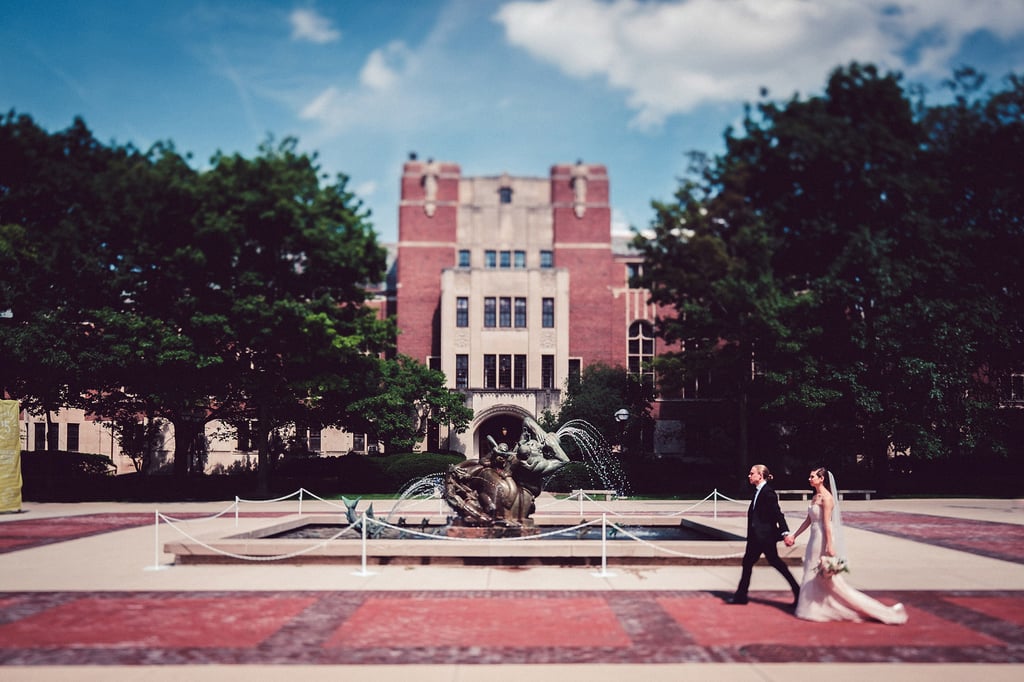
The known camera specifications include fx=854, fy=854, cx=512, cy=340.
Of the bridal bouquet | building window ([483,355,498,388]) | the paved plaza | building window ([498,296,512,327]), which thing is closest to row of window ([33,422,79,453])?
building window ([483,355,498,388])

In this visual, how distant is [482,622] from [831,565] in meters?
4.04

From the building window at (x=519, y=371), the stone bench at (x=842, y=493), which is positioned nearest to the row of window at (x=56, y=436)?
the building window at (x=519, y=371)

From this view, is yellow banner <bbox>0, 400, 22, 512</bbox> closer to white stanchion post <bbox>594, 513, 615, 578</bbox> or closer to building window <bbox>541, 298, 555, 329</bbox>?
white stanchion post <bbox>594, 513, 615, 578</bbox>

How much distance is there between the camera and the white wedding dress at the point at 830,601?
9797mm

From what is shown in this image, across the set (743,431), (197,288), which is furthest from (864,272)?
(197,288)

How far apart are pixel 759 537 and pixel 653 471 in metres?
29.9

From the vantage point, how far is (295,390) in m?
34.0

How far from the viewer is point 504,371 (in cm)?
5328

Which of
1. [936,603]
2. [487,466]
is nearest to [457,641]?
[936,603]

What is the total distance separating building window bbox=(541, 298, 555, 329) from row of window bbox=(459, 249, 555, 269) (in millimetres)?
5879

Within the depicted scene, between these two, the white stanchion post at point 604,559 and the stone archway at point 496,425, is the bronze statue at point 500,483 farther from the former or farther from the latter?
the stone archway at point 496,425

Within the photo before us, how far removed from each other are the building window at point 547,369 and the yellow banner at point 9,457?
31.6 meters

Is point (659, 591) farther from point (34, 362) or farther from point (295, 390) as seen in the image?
point (34, 362)

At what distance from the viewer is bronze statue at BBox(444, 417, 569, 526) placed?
16.7 meters
